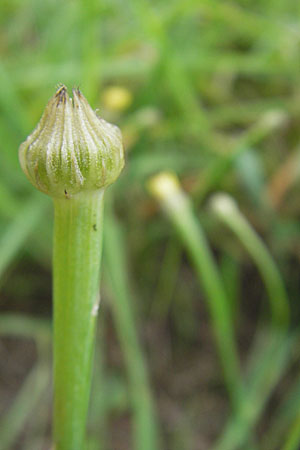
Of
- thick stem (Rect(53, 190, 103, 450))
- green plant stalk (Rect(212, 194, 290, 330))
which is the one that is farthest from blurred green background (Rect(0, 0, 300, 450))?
thick stem (Rect(53, 190, 103, 450))

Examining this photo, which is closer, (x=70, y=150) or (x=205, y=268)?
(x=70, y=150)

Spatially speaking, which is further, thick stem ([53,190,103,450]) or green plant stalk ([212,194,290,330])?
green plant stalk ([212,194,290,330])

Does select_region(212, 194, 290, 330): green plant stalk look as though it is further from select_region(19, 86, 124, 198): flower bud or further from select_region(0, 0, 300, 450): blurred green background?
select_region(19, 86, 124, 198): flower bud

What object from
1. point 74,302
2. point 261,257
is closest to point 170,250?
point 261,257

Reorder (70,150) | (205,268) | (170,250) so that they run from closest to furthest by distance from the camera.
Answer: (70,150), (205,268), (170,250)

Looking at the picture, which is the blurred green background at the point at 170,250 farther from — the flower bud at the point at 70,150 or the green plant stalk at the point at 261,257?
the flower bud at the point at 70,150

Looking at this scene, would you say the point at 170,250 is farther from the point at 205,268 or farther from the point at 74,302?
the point at 74,302

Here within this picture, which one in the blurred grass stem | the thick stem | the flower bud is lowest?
the thick stem

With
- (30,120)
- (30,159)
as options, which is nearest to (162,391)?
(30,120)
